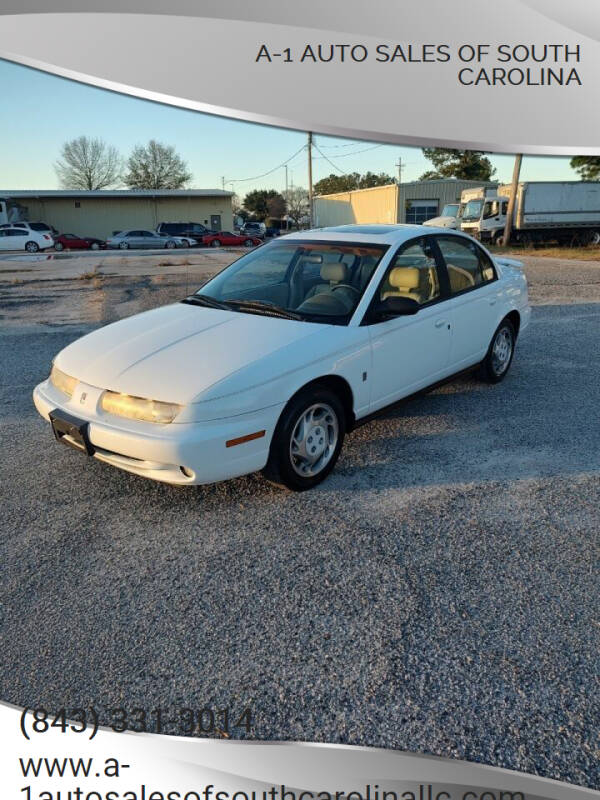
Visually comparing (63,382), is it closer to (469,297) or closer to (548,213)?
(469,297)

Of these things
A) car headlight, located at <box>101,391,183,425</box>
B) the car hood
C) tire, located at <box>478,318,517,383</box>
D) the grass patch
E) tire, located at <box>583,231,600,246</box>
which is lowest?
the grass patch

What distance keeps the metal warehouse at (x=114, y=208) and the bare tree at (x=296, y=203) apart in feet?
103

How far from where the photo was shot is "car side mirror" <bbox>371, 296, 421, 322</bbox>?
4.20 meters

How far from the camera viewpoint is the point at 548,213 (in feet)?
97.7

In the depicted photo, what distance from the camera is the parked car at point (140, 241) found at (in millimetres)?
38375

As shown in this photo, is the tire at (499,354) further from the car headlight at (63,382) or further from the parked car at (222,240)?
the parked car at (222,240)

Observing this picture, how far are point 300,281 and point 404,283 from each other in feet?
2.66

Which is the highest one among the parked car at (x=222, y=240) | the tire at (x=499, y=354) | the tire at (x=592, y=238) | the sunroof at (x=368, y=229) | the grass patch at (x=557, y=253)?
the sunroof at (x=368, y=229)

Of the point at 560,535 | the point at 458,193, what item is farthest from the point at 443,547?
the point at 458,193

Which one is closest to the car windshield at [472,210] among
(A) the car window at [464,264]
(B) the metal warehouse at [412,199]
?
(B) the metal warehouse at [412,199]

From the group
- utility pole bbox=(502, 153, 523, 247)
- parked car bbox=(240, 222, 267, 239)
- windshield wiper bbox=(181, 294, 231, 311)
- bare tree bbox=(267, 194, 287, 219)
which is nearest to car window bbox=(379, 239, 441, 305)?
windshield wiper bbox=(181, 294, 231, 311)

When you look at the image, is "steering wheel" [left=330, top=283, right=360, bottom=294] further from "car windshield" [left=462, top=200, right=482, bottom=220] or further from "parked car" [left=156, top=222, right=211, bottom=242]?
"parked car" [left=156, top=222, right=211, bottom=242]

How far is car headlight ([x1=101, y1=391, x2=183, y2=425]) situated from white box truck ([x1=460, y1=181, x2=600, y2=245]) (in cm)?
2992

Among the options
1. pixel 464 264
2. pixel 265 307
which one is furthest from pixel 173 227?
pixel 265 307
